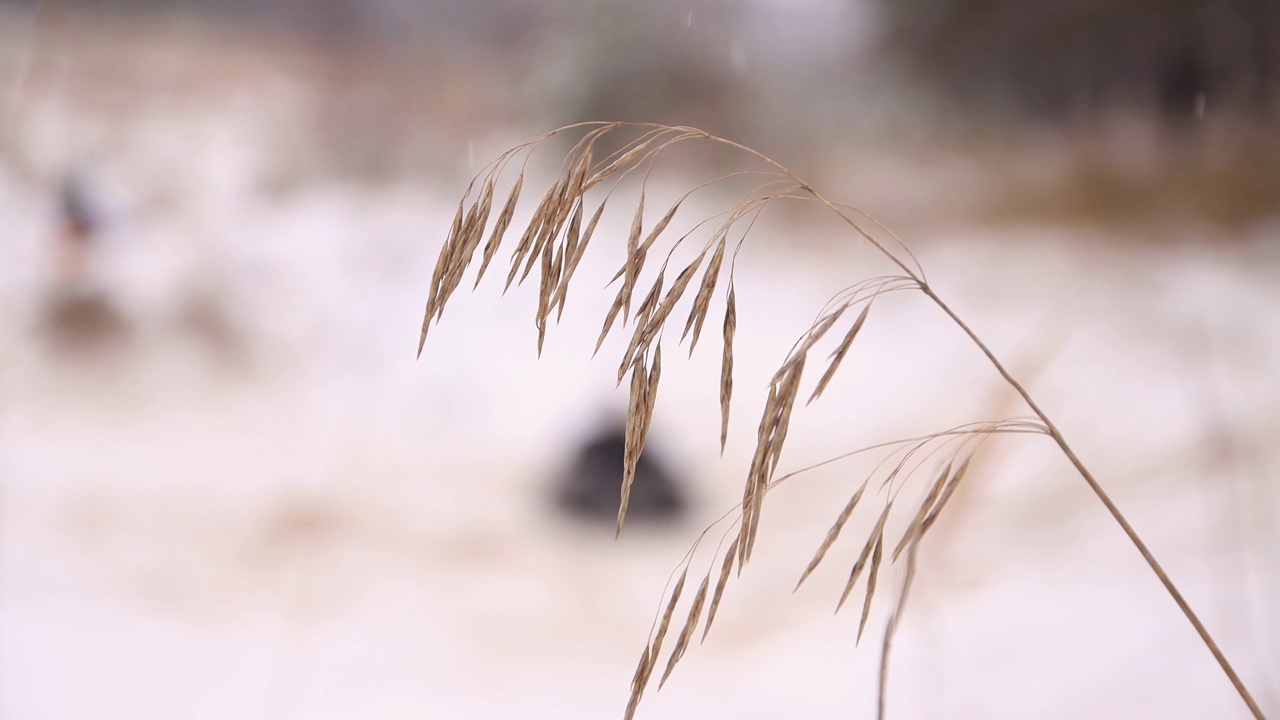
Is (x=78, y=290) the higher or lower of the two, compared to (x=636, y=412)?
higher

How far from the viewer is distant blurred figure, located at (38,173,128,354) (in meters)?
0.76

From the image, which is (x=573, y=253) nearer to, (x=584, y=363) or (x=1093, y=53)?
(x=584, y=363)

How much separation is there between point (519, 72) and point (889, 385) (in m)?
0.46

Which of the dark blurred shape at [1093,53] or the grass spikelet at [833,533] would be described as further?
the dark blurred shape at [1093,53]

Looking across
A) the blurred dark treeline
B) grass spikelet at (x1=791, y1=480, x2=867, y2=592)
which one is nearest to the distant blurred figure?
the blurred dark treeline

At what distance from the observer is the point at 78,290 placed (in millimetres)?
770

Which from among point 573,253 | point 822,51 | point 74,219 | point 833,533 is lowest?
point 833,533

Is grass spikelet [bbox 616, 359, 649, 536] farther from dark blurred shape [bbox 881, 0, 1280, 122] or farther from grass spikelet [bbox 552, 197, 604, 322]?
dark blurred shape [bbox 881, 0, 1280, 122]

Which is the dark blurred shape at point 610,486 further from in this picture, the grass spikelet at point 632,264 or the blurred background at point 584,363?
the grass spikelet at point 632,264

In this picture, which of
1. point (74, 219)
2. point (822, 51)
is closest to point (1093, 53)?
point (822, 51)

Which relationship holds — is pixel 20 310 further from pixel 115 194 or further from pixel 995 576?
pixel 995 576

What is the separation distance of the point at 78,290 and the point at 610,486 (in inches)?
22.0

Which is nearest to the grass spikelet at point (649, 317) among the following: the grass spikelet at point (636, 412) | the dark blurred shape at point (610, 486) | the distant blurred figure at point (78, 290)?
the grass spikelet at point (636, 412)

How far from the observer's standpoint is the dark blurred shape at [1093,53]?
2.26 ft
